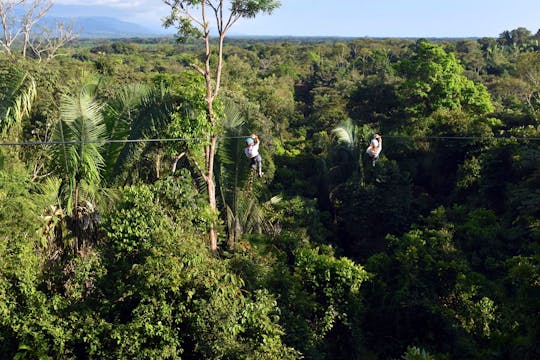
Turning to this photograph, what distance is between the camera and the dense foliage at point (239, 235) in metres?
5.45

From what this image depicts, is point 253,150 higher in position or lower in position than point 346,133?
higher

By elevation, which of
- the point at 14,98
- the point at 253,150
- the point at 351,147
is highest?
the point at 14,98

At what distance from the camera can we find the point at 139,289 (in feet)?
18.1

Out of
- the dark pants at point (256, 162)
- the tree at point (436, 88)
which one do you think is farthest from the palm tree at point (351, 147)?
the dark pants at point (256, 162)

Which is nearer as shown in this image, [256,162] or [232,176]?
[256,162]

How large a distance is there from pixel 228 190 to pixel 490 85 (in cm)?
2723

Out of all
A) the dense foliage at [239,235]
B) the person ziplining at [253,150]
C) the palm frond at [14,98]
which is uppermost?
the palm frond at [14,98]

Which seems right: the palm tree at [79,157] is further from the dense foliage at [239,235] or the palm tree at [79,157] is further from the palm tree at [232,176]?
the palm tree at [232,176]

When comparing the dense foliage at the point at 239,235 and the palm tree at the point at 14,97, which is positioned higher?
the palm tree at the point at 14,97

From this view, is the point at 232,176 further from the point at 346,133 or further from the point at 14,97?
the point at 346,133

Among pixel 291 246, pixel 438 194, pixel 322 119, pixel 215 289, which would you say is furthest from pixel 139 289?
pixel 322 119

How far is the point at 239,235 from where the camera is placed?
9.75 m

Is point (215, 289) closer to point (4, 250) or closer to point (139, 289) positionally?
Answer: point (139, 289)

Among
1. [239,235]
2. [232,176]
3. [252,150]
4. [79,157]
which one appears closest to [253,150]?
[252,150]
